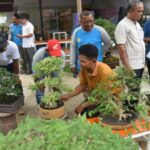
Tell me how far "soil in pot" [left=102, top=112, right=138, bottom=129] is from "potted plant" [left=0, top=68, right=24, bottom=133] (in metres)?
1.26

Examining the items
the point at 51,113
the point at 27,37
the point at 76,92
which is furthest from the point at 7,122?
the point at 27,37

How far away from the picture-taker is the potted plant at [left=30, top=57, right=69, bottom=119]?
9.55 ft

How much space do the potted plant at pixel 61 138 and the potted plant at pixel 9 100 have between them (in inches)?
74.1

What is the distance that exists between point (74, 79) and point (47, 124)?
459cm

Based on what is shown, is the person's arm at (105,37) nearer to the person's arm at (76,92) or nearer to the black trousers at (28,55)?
the person's arm at (76,92)

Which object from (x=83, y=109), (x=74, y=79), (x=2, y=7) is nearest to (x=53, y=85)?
(x=83, y=109)

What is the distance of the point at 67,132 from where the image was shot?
1224 mm

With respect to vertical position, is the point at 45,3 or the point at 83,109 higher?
the point at 45,3

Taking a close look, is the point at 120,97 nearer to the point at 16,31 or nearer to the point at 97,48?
the point at 97,48

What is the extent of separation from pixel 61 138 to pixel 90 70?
5.12 feet

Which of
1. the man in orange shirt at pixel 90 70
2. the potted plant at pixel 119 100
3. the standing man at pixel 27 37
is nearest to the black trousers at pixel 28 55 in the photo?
the standing man at pixel 27 37

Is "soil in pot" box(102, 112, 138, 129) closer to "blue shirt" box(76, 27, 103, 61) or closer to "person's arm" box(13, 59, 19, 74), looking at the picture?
"blue shirt" box(76, 27, 103, 61)

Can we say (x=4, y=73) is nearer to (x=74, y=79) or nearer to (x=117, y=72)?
(x=117, y=72)

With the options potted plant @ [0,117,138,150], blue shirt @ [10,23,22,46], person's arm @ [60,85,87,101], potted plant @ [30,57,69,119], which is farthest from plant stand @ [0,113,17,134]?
blue shirt @ [10,23,22,46]
